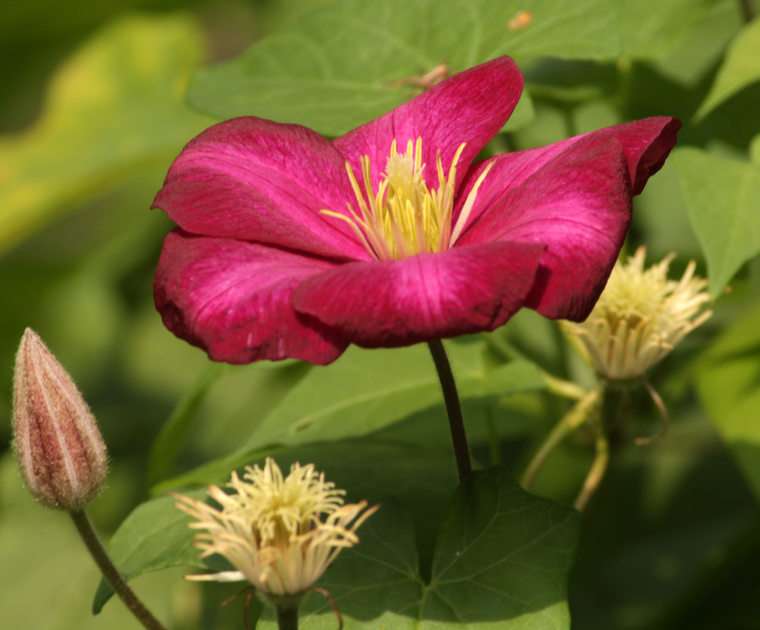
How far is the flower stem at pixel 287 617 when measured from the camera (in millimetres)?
652

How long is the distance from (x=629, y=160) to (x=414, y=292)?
0.14 m

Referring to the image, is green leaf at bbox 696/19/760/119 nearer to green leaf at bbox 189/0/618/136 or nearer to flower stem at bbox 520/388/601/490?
green leaf at bbox 189/0/618/136

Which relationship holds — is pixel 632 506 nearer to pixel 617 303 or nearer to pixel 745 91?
pixel 745 91

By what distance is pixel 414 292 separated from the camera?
628 mm

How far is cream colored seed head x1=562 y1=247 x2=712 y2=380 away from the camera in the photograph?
825mm

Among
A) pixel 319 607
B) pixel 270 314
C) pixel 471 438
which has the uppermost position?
pixel 270 314

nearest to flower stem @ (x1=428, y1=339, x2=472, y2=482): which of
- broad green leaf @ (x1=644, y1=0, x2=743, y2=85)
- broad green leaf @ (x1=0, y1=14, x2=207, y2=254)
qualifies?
broad green leaf @ (x1=644, y1=0, x2=743, y2=85)

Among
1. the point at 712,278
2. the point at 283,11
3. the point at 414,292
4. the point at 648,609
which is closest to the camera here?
the point at 414,292

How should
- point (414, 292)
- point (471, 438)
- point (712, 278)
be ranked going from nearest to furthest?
point (414, 292)
point (712, 278)
point (471, 438)

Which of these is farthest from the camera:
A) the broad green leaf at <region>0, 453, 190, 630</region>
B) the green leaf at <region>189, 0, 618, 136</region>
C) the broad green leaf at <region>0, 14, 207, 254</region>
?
the broad green leaf at <region>0, 14, 207, 254</region>

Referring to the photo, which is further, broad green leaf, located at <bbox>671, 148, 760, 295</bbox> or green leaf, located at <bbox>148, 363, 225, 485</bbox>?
green leaf, located at <bbox>148, 363, 225, 485</bbox>

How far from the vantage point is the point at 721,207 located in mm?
857

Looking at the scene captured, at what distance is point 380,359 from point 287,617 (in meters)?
0.34

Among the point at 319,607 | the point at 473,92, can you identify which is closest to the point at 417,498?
the point at 319,607
